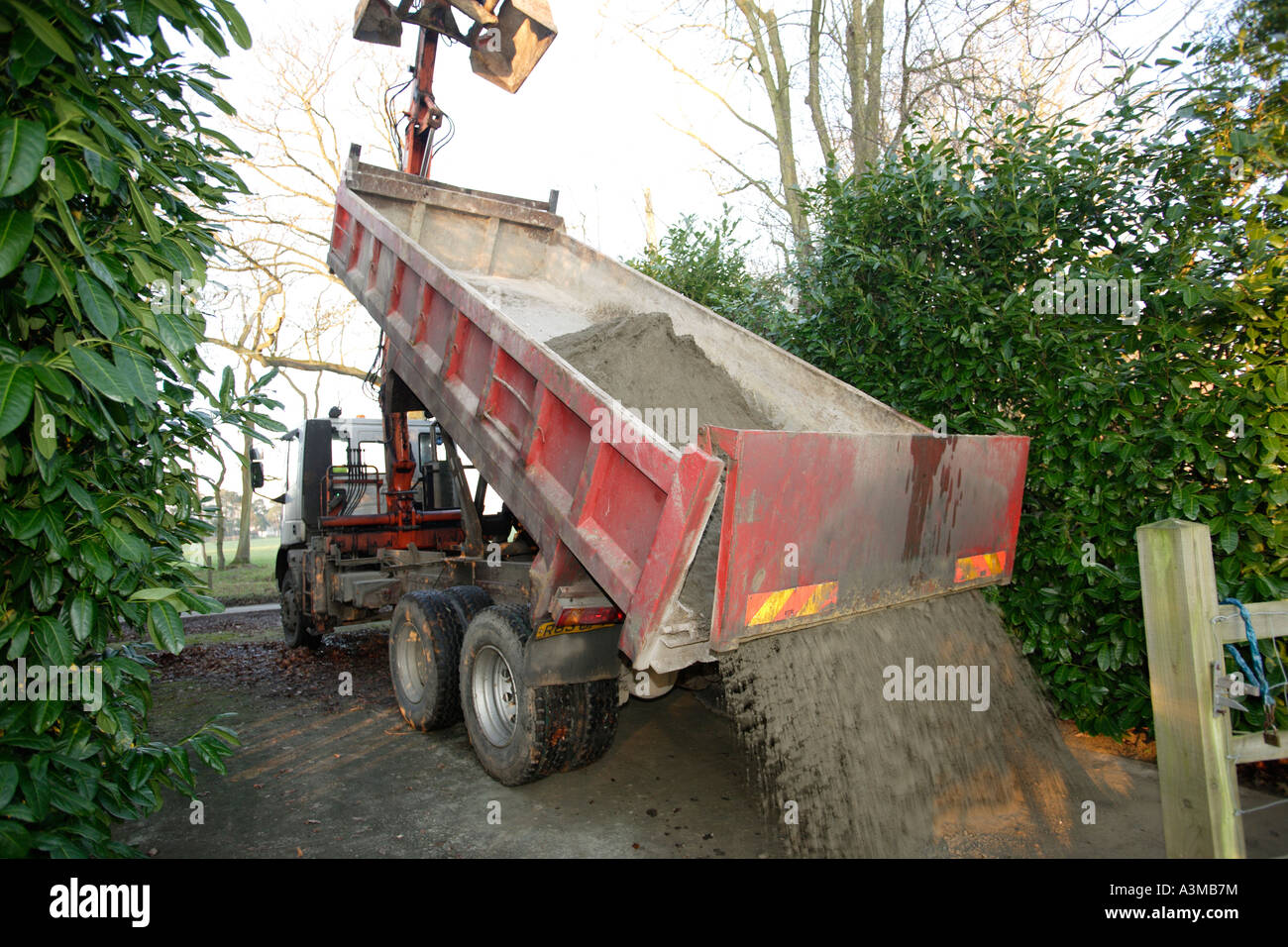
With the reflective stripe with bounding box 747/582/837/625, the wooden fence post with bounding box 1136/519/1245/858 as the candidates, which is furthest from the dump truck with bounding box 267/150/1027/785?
the wooden fence post with bounding box 1136/519/1245/858

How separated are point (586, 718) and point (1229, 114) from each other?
4.90 m

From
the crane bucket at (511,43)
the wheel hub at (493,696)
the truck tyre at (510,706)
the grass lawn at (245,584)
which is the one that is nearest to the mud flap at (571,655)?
the truck tyre at (510,706)

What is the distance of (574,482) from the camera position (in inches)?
153

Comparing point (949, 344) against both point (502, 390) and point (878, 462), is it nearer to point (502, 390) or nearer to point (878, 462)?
point (878, 462)

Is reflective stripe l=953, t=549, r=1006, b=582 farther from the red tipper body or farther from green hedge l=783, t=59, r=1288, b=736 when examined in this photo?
green hedge l=783, t=59, r=1288, b=736

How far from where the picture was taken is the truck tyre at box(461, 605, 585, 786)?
412cm

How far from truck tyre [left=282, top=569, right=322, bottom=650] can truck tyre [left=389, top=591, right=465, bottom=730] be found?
104 inches

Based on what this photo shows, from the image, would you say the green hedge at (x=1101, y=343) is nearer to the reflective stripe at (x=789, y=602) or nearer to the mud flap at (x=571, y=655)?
the reflective stripe at (x=789, y=602)

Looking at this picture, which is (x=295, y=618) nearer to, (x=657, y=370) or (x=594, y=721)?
(x=594, y=721)

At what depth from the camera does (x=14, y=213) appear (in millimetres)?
2080

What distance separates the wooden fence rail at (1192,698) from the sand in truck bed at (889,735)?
1.11 metres

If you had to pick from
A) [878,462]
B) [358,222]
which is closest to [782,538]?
[878,462]

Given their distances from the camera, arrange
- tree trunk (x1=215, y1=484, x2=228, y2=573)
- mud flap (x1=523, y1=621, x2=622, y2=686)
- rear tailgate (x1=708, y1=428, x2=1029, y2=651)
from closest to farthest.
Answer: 1. rear tailgate (x1=708, y1=428, x2=1029, y2=651)
2. tree trunk (x1=215, y1=484, x2=228, y2=573)
3. mud flap (x1=523, y1=621, x2=622, y2=686)

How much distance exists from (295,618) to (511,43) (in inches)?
232
